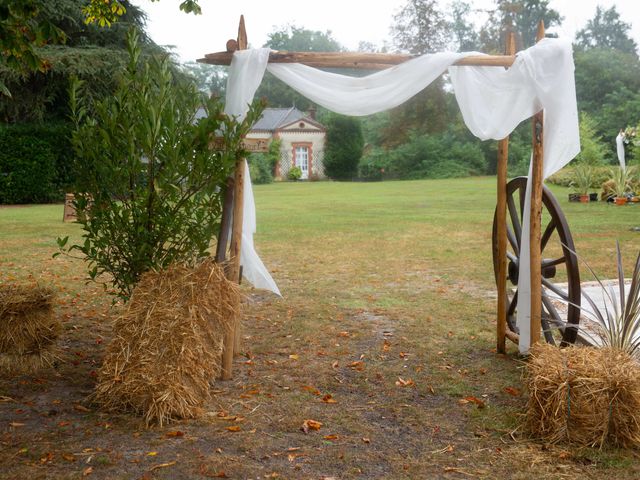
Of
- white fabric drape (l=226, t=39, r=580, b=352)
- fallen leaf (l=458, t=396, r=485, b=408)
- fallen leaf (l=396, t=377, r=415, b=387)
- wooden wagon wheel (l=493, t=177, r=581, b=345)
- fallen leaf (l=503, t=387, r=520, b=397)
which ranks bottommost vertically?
fallen leaf (l=396, t=377, r=415, b=387)

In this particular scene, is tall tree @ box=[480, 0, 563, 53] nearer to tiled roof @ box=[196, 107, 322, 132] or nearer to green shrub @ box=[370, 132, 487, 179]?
green shrub @ box=[370, 132, 487, 179]

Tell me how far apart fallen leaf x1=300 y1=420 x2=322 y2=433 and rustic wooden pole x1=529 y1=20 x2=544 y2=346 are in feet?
5.81

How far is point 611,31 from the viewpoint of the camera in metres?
62.2

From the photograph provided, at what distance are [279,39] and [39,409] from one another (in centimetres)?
6300

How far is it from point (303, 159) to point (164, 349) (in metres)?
35.6

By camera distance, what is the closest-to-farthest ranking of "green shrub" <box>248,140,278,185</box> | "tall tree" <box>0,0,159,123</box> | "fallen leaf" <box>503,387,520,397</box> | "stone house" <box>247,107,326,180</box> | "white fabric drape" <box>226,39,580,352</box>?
"fallen leaf" <box>503,387,520,397</box> → "white fabric drape" <box>226,39,580,352</box> → "tall tree" <box>0,0,159,123</box> → "green shrub" <box>248,140,278,185</box> → "stone house" <box>247,107,326,180</box>

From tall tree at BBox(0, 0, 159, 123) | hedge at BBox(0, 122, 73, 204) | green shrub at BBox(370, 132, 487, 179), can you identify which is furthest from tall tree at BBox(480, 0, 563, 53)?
hedge at BBox(0, 122, 73, 204)

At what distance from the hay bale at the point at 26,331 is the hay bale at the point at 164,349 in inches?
37.4

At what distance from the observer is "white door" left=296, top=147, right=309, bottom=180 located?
39.1 metres

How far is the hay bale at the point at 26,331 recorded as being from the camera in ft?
15.8

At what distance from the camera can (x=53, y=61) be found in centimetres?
1948

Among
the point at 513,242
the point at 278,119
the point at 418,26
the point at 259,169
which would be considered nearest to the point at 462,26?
the point at 418,26

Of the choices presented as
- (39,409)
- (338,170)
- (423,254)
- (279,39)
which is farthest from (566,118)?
(279,39)

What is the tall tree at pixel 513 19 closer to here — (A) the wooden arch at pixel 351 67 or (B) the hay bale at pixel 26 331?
(A) the wooden arch at pixel 351 67
